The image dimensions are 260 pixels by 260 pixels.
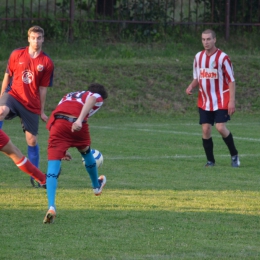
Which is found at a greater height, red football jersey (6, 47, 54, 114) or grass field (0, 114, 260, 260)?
red football jersey (6, 47, 54, 114)

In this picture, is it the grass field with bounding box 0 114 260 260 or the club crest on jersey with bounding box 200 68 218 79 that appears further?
the club crest on jersey with bounding box 200 68 218 79

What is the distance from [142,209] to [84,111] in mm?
1082

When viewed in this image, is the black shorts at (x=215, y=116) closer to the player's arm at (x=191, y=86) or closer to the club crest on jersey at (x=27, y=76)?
the player's arm at (x=191, y=86)

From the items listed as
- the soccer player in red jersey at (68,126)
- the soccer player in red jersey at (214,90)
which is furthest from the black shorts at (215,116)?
the soccer player in red jersey at (68,126)

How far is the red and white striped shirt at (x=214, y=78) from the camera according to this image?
10.9 metres

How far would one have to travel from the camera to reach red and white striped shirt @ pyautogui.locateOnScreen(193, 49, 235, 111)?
10914mm

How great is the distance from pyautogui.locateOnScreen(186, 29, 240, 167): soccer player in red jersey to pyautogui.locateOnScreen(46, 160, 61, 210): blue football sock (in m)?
4.09

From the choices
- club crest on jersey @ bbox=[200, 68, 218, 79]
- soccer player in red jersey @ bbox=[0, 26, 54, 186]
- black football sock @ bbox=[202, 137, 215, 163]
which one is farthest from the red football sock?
club crest on jersey @ bbox=[200, 68, 218, 79]

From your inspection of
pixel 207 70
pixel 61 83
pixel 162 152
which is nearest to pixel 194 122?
pixel 61 83

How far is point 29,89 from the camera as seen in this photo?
9164 millimetres

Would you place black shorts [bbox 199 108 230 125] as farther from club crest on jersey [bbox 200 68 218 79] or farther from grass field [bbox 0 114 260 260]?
grass field [bbox 0 114 260 260]

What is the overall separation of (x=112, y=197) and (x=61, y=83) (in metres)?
11.7

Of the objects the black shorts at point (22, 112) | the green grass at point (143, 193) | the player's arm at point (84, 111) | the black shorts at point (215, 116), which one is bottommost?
the green grass at point (143, 193)

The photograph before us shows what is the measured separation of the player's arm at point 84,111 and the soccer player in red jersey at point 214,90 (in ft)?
12.9
